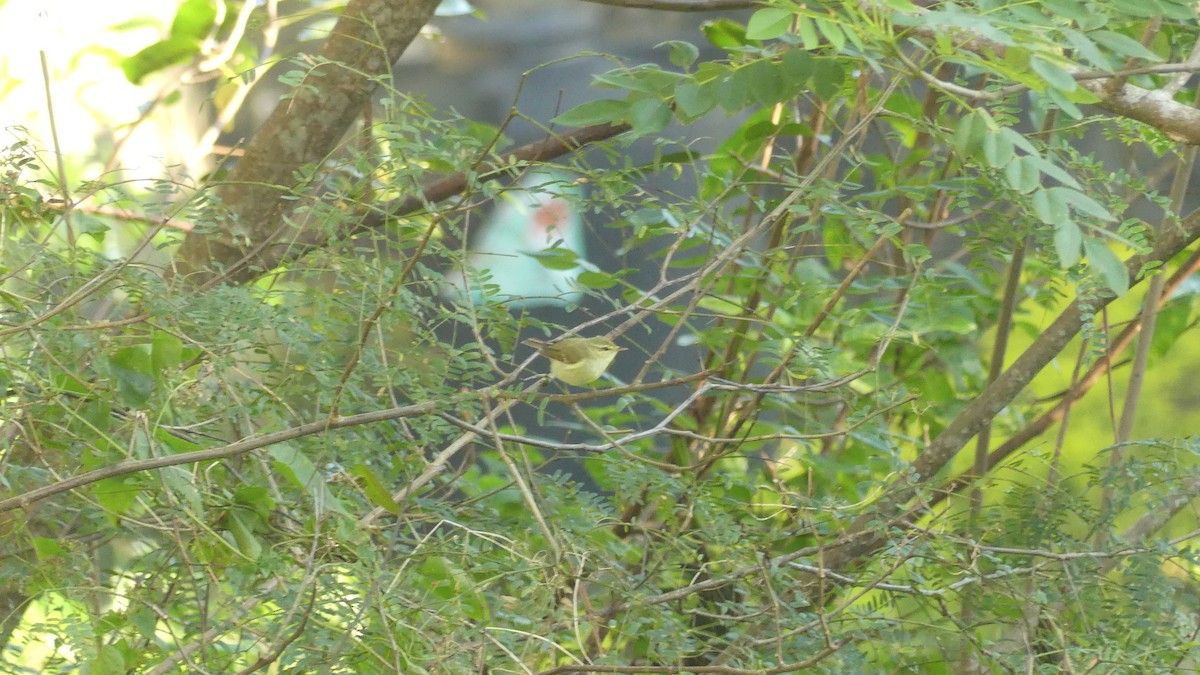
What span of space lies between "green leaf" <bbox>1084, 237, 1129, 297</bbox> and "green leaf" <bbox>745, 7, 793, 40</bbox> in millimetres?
229

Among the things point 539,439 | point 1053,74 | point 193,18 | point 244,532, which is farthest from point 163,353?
point 193,18

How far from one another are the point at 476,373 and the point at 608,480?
0.54ft

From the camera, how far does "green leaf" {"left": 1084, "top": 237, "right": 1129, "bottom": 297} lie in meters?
0.59

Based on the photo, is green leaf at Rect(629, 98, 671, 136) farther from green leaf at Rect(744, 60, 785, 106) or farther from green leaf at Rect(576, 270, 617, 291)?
green leaf at Rect(576, 270, 617, 291)

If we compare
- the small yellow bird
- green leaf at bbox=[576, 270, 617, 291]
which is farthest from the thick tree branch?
the small yellow bird

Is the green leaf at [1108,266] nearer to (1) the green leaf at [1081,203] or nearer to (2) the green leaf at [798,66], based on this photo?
(1) the green leaf at [1081,203]

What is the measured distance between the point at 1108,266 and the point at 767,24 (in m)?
0.25

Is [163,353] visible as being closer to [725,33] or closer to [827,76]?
[827,76]

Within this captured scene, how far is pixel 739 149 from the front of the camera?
4.28 ft

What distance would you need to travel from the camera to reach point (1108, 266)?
601 mm

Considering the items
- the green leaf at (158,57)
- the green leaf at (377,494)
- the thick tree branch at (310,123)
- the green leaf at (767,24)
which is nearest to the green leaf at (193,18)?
the green leaf at (158,57)

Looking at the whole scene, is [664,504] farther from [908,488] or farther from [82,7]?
[82,7]

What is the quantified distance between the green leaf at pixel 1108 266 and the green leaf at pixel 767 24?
0.75 feet

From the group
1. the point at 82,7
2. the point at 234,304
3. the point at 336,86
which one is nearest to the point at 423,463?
the point at 234,304
